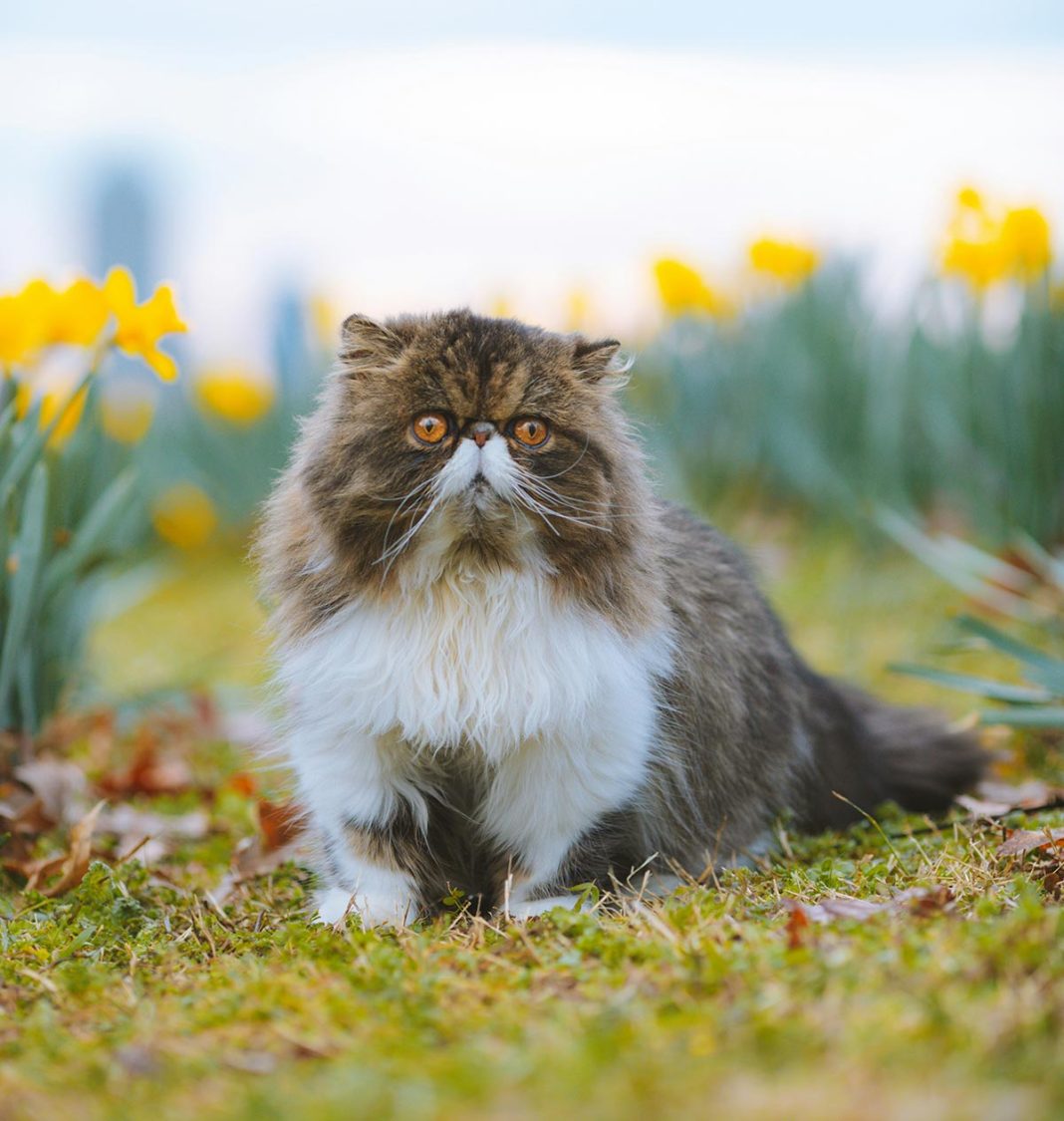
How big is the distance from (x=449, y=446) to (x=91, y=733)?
7.70 ft

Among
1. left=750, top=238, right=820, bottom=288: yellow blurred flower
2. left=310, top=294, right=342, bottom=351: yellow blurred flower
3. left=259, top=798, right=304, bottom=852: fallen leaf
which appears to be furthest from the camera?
left=310, top=294, right=342, bottom=351: yellow blurred flower

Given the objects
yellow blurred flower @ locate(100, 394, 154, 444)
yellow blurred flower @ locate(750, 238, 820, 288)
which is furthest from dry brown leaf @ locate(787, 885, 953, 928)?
yellow blurred flower @ locate(100, 394, 154, 444)

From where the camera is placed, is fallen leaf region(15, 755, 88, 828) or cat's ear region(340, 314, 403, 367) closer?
cat's ear region(340, 314, 403, 367)

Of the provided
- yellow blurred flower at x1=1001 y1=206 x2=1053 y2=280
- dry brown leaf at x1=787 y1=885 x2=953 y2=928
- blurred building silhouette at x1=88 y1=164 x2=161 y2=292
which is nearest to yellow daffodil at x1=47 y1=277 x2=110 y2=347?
dry brown leaf at x1=787 y1=885 x2=953 y2=928

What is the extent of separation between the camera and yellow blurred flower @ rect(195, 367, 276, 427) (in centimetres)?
860

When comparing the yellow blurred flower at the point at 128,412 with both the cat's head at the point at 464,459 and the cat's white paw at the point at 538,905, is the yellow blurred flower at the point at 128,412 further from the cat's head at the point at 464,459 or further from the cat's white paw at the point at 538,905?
the cat's white paw at the point at 538,905

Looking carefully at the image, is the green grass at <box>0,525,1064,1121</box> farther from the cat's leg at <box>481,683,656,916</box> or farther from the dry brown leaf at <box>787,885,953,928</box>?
the cat's leg at <box>481,683,656,916</box>

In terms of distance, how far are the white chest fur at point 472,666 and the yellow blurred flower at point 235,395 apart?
6.48 metres

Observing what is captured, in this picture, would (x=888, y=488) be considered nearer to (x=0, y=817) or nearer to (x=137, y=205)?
(x=0, y=817)

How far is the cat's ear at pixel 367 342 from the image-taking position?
7.90 feet

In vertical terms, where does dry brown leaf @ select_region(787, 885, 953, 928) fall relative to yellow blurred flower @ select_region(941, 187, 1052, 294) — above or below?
below

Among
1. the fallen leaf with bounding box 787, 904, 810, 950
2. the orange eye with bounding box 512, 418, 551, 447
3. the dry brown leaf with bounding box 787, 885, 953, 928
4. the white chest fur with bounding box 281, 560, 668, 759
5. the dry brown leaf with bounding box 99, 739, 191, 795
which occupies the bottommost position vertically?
the dry brown leaf with bounding box 99, 739, 191, 795

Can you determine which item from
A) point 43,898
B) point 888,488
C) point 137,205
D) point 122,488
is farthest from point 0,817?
point 137,205

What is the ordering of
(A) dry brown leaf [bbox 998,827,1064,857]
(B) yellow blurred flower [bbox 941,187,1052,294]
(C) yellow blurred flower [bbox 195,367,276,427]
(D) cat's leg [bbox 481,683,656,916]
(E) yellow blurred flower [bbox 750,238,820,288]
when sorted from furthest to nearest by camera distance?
(C) yellow blurred flower [bbox 195,367,276,427] → (E) yellow blurred flower [bbox 750,238,820,288] → (B) yellow blurred flower [bbox 941,187,1052,294] → (A) dry brown leaf [bbox 998,827,1064,857] → (D) cat's leg [bbox 481,683,656,916]
